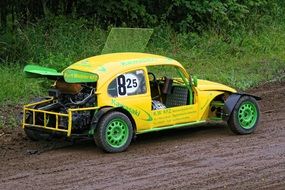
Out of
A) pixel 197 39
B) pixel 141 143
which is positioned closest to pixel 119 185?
pixel 141 143

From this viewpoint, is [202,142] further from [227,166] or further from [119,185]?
[119,185]

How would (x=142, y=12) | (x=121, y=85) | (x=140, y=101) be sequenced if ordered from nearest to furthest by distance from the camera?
(x=121, y=85) < (x=140, y=101) < (x=142, y=12)

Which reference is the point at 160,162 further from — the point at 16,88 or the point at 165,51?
the point at 165,51

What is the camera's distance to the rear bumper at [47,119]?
9.84 meters

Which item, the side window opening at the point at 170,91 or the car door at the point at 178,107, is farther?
the side window opening at the point at 170,91

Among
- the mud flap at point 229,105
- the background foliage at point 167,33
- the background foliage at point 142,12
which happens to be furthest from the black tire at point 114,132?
the background foliage at point 142,12

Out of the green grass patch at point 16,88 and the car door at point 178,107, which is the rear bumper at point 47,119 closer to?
the car door at point 178,107

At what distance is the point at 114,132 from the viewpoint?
32.8 feet

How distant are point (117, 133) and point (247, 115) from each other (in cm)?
235

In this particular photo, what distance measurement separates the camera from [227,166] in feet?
30.0

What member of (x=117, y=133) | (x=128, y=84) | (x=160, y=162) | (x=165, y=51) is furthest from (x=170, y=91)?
(x=165, y=51)

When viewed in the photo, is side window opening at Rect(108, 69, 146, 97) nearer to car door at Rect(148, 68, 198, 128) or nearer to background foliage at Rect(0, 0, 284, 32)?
car door at Rect(148, 68, 198, 128)

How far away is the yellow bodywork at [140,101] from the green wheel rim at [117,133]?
0.23 m

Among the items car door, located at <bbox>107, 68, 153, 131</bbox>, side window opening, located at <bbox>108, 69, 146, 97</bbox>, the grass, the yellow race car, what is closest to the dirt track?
the yellow race car
